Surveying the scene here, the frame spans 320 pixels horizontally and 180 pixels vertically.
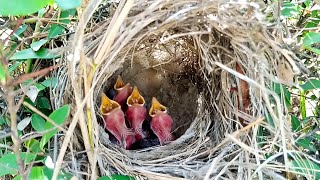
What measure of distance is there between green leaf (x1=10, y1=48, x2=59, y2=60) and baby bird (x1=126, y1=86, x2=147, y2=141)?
451mm

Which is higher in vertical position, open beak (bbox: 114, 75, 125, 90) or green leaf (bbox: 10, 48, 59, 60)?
green leaf (bbox: 10, 48, 59, 60)

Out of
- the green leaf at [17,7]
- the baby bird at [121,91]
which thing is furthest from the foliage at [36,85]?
the baby bird at [121,91]

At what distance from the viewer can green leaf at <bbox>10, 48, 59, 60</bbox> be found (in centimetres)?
90

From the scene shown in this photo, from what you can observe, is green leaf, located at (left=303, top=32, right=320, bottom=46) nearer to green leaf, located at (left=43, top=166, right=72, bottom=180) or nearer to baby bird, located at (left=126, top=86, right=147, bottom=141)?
green leaf, located at (left=43, top=166, right=72, bottom=180)

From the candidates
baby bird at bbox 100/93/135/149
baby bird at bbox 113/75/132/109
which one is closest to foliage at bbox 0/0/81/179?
baby bird at bbox 100/93/135/149

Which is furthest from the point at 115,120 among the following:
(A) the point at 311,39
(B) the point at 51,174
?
(A) the point at 311,39

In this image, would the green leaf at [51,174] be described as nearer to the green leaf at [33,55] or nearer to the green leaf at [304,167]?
the green leaf at [33,55]

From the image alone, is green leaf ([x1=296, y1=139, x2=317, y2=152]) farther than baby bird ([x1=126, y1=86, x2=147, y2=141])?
No

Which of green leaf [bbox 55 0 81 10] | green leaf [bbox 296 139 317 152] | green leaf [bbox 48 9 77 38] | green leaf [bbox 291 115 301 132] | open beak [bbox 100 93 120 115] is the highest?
green leaf [bbox 48 9 77 38]

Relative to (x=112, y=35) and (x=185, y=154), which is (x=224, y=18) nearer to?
(x=112, y=35)

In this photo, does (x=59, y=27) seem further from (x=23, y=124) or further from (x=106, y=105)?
(x=106, y=105)

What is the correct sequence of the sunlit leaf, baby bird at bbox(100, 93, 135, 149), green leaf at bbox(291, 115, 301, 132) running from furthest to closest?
baby bird at bbox(100, 93, 135, 149)
green leaf at bbox(291, 115, 301, 132)
the sunlit leaf

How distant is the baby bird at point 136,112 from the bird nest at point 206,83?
137mm

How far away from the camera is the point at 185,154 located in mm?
1101
